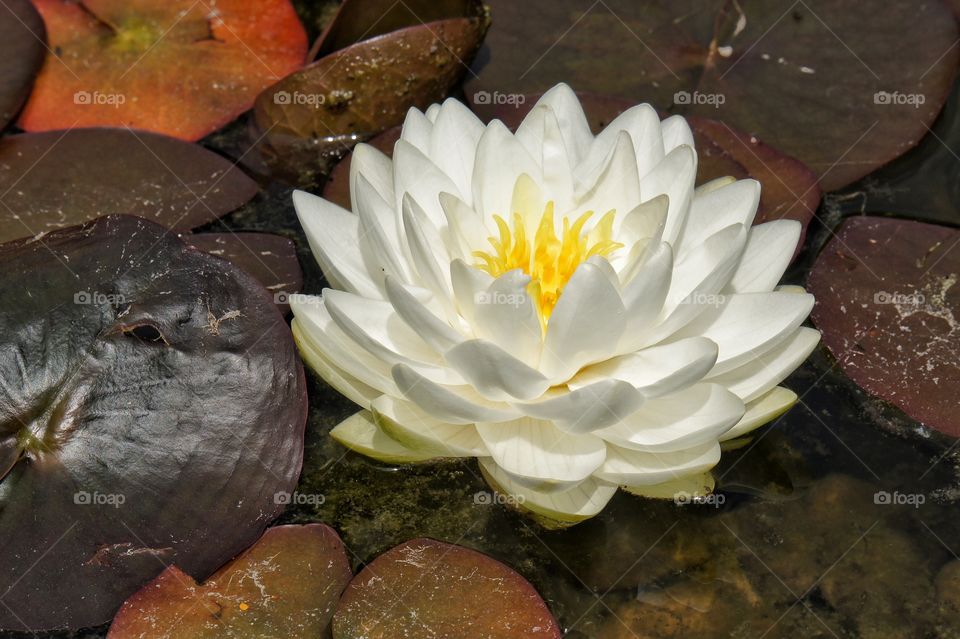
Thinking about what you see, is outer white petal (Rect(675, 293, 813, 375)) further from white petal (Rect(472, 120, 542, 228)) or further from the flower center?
white petal (Rect(472, 120, 542, 228))

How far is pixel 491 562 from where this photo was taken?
2.73m

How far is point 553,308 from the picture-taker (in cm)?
260

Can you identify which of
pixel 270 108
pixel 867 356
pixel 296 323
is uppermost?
pixel 270 108

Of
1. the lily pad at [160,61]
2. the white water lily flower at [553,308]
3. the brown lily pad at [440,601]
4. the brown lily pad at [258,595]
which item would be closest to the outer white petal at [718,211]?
the white water lily flower at [553,308]

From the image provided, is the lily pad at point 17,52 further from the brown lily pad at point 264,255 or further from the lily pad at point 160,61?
the brown lily pad at point 264,255

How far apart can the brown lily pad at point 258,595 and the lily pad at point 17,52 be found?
8.03ft

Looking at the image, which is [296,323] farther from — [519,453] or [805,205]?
[805,205]

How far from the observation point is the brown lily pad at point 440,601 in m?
2.59

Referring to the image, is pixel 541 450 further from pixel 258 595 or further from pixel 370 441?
pixel 258 595

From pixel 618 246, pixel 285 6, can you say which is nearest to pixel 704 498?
pixel 618 246

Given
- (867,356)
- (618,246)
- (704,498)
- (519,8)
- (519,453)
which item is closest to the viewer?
(519,453)

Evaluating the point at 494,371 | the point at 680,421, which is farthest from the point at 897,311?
the point at 494,371

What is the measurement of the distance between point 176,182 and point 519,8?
1940 millimetres

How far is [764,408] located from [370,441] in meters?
1.31
